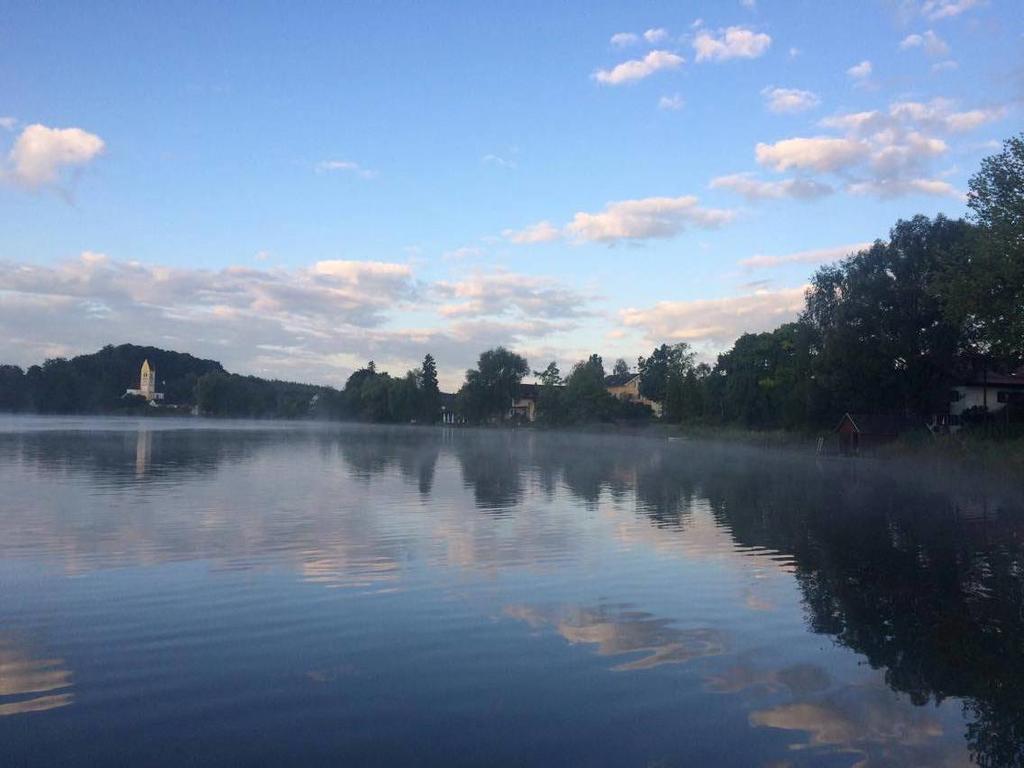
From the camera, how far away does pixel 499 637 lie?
30.1 ft

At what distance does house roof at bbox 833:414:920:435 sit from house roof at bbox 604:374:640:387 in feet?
334

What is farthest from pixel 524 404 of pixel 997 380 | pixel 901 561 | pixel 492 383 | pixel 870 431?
pixel 901 561

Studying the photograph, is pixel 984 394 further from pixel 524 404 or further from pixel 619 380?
pixel 619 380

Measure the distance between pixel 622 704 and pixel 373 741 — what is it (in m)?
2.12

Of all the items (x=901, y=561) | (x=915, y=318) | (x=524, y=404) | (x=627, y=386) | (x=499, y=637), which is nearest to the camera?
(x=499, y=637)

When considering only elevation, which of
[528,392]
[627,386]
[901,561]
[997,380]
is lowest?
[901,561]

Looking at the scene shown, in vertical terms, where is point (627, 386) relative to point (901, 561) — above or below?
above

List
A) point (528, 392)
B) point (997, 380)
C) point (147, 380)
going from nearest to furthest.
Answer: point (997, 380) → point (528, 392) → point (147, 380)

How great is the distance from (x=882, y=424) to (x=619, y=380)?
112 metres

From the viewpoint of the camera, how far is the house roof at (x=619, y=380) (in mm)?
158250

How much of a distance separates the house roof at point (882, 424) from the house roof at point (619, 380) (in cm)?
10178

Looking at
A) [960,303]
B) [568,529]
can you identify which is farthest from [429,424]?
[568,529]

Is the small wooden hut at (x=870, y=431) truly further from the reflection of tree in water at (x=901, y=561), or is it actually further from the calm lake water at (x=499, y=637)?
the calm lake water at (x=499, y=637)

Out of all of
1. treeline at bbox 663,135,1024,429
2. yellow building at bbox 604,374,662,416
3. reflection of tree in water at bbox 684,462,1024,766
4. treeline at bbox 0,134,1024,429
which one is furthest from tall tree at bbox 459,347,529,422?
reflection of tree in water at bbox 684,462,1024,766
